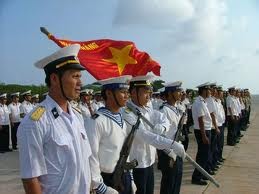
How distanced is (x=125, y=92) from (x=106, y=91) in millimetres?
180

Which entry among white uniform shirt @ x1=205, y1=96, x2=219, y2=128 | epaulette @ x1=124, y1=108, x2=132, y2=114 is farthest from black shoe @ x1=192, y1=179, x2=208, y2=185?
epaulette @ x1=124, y1=108, x2=132, y2=114

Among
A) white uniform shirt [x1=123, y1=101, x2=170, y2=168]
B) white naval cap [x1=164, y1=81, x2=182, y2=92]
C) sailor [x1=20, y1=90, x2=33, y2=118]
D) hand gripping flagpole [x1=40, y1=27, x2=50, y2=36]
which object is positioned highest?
hand gripping flagpole [x1=40, y1=27, x2=50, y2=36]

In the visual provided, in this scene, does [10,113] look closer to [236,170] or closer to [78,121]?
[236,170]

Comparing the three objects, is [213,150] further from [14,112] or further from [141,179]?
[14,112]

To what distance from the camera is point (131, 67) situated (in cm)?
718

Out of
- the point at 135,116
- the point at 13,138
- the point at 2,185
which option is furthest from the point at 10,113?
the point at 135,116

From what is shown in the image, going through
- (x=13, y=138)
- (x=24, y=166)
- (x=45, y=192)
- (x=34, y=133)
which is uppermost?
(x=34, y=133)

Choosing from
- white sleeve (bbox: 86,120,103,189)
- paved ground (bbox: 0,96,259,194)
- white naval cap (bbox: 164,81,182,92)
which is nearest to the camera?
white sleeve (bbox: 86,120,103,189)

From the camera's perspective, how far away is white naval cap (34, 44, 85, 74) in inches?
105

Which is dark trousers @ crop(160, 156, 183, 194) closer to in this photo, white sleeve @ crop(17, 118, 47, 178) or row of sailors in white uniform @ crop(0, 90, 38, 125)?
white sleeve @ crop(17, 118, 47, 178)

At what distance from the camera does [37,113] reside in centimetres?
248

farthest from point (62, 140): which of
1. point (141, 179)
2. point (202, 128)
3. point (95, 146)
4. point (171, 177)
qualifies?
point (202, 128)

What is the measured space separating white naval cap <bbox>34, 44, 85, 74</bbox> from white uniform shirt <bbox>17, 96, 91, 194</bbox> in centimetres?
20

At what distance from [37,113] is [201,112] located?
607 cm
